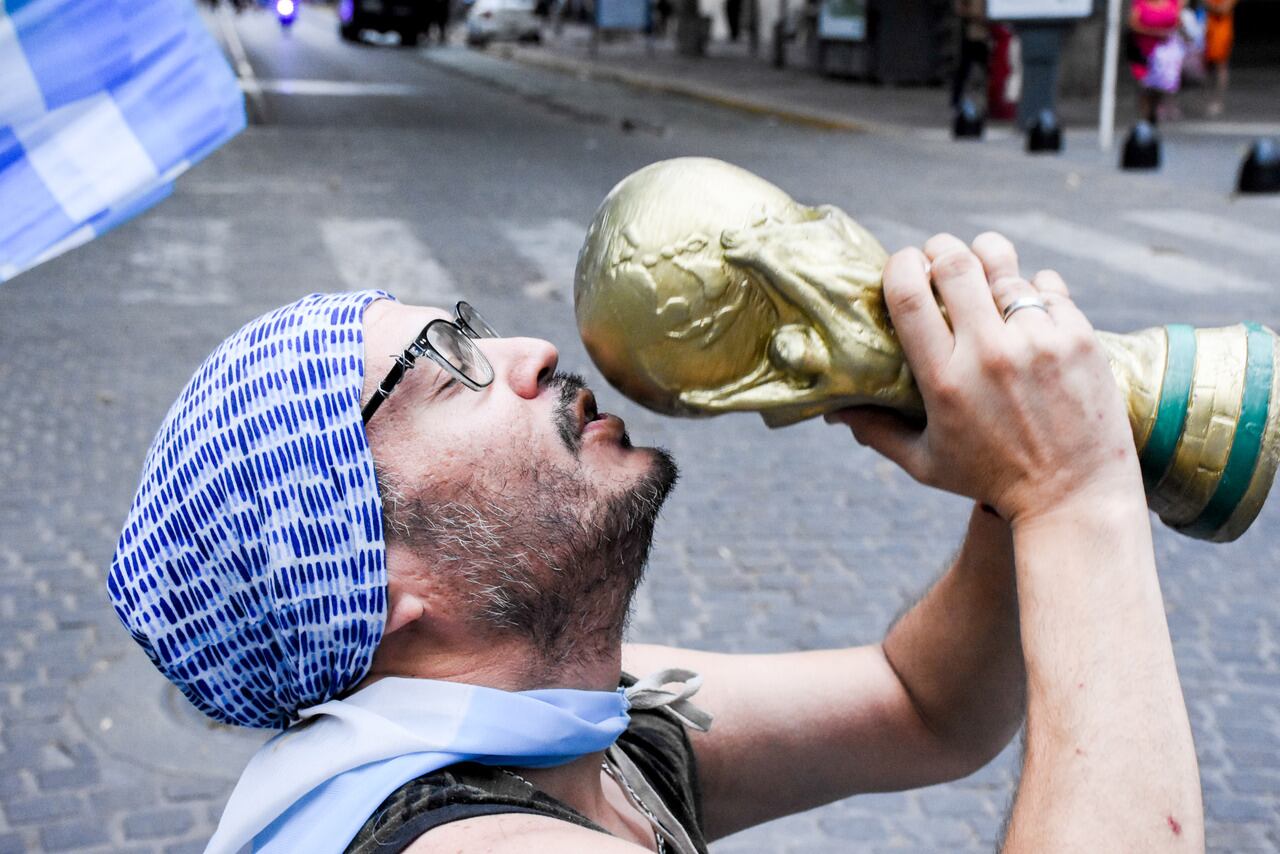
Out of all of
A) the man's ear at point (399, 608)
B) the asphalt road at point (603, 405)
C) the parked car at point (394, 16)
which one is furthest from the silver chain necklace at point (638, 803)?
the parked car at point (394, 16)

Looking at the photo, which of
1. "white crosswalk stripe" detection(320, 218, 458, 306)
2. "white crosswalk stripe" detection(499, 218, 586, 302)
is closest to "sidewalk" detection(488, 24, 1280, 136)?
"white crosswalk stripe" detection(499, 218, 586, 302)

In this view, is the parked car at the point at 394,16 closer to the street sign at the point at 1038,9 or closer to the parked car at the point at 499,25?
the parked car at the point at 499,25

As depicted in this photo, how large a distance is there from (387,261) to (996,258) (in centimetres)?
722

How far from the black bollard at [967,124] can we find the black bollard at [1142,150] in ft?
8.36

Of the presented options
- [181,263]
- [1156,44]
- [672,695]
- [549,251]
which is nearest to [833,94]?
[1156,44]

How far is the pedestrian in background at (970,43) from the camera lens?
16.8 meters

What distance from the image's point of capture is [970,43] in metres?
17.0

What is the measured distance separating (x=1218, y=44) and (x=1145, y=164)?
20.0 ft

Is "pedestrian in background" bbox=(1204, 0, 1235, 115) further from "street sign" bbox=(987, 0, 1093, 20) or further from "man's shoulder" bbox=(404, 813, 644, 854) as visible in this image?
"man's shoulder" bbox=(404, 813, 644, 854)

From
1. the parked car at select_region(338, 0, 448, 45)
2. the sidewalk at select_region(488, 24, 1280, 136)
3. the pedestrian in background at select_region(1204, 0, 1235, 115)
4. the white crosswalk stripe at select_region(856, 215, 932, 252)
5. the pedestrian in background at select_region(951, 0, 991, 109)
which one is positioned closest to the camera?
the white crosswalk stripe at select_region(856, 215, 932, 252)

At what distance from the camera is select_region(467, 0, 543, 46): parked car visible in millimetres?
36844

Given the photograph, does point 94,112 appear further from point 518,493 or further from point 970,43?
point 970,43

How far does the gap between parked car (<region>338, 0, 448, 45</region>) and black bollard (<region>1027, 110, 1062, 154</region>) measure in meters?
25.4

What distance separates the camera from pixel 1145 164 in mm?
12484
